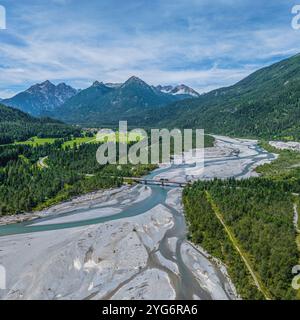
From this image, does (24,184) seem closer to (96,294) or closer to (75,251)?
(75,251)

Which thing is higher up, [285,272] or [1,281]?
[285,272]

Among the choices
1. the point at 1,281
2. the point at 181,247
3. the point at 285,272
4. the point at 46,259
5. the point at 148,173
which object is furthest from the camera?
the point at 148,173

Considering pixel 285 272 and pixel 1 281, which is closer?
pixel 285 272

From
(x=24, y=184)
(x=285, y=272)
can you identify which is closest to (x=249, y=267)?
(x=285, y=272)

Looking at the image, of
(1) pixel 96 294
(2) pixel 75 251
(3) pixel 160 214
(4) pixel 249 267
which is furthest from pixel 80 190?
(4) pixel 249 267

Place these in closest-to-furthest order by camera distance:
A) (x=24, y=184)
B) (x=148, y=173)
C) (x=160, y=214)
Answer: (x=160, y=214), (x=24, y=184), (x=148, y=173)

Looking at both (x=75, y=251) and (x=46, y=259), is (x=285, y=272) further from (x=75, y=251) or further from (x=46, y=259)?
(x=46, y=259)

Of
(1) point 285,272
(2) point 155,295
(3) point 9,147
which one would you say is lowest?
(2) point 155,295
